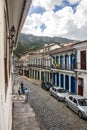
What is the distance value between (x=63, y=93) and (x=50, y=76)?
1389cm

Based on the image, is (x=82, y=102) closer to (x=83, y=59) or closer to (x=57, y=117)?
(x=57, y=117)

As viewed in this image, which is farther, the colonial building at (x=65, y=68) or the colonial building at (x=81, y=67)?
the colonial building at (x=65, y=68)

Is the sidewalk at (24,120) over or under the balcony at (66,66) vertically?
under

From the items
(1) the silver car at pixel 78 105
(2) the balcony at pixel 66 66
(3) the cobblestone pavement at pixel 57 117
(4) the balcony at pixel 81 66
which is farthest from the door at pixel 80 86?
(1) the silver car at pixel 78 105

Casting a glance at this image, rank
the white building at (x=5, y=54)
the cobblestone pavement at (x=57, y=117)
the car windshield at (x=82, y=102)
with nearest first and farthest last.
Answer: the white building at (x=5, y=54) → the cobblestone pavement at (x=57, y=117) → the car windshield at (x=82, y=102)

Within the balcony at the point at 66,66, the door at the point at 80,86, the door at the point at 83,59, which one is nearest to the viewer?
the door at the point at 83,59

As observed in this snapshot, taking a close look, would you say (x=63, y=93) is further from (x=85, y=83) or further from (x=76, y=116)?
(x=76, y=116)

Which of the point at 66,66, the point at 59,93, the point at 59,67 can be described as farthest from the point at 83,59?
the point at 59,67

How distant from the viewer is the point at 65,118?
15.6m

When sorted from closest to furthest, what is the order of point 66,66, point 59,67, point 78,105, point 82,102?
point 78,105
point 82,102
point 66,66
point 59,67

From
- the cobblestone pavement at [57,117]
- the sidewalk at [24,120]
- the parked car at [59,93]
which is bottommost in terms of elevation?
the cobblestone pavement at [57,117]

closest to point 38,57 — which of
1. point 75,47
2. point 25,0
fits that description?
point 75,47

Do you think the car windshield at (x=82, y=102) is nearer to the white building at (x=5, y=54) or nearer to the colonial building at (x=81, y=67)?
the colonial building at (x=81, y=67)

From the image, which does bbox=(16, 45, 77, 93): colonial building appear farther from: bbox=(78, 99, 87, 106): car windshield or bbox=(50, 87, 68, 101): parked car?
bbox=(78, 99, 87, 106): car windshield
